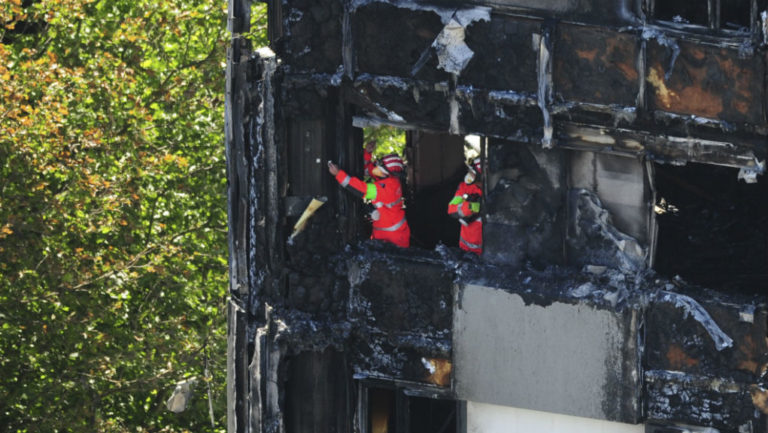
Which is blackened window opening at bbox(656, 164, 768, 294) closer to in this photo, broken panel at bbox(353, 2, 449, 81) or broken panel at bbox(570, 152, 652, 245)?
broken panel at bbox(570, 152, 652, 245)

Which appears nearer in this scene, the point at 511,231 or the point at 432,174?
the point at 511,231

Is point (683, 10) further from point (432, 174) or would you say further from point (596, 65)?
point (432, 174)

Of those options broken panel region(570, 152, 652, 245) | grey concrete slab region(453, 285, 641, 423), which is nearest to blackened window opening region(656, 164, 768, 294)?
broken panel region(570, 152, 652, 245)

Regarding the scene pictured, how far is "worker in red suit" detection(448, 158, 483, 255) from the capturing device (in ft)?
63.4

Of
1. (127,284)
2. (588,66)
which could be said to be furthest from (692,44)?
(127,284)

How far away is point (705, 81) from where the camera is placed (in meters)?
17.2

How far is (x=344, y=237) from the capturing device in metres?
19.4

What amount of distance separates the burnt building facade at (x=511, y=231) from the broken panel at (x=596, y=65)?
23 millimetres

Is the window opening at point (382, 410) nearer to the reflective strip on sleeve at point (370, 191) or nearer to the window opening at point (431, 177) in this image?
the window opening at point (431, 177)

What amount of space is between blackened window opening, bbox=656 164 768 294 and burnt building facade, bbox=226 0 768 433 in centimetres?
5

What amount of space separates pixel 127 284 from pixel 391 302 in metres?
8.81

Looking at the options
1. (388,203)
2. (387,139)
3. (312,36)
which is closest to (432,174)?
(388,203)

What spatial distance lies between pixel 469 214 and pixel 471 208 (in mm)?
95

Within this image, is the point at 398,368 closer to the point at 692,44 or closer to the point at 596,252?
the point at 596,252
